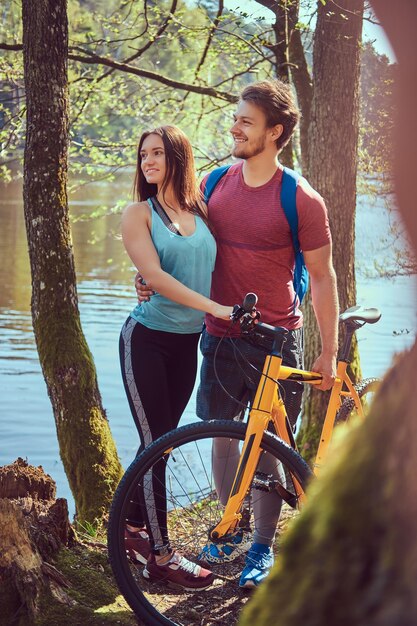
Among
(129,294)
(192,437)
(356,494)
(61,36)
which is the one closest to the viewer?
(356,494)

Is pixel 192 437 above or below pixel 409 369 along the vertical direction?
below

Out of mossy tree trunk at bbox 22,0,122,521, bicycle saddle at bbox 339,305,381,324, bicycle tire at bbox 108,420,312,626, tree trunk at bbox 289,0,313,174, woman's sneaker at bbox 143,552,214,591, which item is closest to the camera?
bicycle tire at bbox 108,420,312,626

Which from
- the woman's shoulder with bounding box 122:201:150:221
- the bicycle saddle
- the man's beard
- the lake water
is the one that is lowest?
the lake water

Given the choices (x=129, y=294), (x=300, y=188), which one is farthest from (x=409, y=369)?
(x=129, y=294)

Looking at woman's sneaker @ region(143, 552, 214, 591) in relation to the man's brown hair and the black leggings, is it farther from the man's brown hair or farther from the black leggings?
the man's brown hair

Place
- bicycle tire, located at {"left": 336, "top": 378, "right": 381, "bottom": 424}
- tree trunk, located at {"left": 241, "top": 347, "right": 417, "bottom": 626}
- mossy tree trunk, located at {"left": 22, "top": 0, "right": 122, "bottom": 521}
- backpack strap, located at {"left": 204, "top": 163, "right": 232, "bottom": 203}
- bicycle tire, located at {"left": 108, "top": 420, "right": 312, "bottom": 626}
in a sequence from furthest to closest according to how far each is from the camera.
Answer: mossy tree trunk, located at {"left": 22, "top": 0, "right": 122, "bottom": 521} → bicycle tire, located at {"left": 336, "top": 378, "right": 381, "bottom": 424} → backpack strap, located at {"left": 204, "top": 163, "right": 232, "bottom": 203} → bicycle tire, located at {"left": 108, "top": 420, "right": 312, "bottom": 626} → tree trunk, located at {"left": 241, "top": 347, "right": 417, "bottom": 626}

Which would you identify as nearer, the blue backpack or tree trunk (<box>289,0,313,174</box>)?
the blue backpack

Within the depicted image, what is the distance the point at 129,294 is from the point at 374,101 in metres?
10.8

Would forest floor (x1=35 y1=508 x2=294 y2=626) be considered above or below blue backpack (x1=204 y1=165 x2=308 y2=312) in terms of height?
below

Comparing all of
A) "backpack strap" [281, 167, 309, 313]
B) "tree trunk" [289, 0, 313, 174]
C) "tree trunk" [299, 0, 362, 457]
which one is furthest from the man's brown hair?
"tree trunk" [289, 0, 313, 174]

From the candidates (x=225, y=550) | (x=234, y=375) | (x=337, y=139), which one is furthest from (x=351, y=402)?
(x=337, y=139)

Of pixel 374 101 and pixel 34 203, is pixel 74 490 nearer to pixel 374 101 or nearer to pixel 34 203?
pixel 34 203

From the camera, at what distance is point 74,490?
567 centimetres

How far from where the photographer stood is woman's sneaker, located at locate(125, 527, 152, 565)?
3.72 meters
